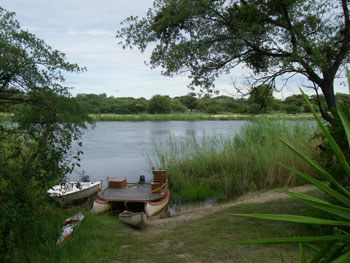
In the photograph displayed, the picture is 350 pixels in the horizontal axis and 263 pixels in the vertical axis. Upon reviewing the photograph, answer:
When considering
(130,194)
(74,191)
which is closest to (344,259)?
(130,194)

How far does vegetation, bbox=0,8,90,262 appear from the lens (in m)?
4.48

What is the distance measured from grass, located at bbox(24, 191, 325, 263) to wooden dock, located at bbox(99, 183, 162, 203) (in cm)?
306

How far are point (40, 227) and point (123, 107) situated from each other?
270 feet

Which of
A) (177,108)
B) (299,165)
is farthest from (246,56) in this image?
(177,108)

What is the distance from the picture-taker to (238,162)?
12312 millimetres

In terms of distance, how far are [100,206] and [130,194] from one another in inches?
57.4

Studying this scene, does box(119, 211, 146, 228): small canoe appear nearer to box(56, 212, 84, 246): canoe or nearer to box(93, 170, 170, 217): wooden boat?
box(56, 212, 84, 246): canoe

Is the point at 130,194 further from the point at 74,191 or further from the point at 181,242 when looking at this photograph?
the point at 181,242

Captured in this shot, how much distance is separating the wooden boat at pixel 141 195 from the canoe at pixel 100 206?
15 cm

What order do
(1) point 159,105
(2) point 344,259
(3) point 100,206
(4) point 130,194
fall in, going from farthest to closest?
(1) point 159,105 < (4) point 130,194 < (3) point 100,206 < (2) point 344,259

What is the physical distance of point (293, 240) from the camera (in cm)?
101

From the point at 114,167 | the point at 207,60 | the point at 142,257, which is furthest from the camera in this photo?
the point at 114,167

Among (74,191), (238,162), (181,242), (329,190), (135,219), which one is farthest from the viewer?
(238,162)

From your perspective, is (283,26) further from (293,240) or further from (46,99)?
(293,240)
